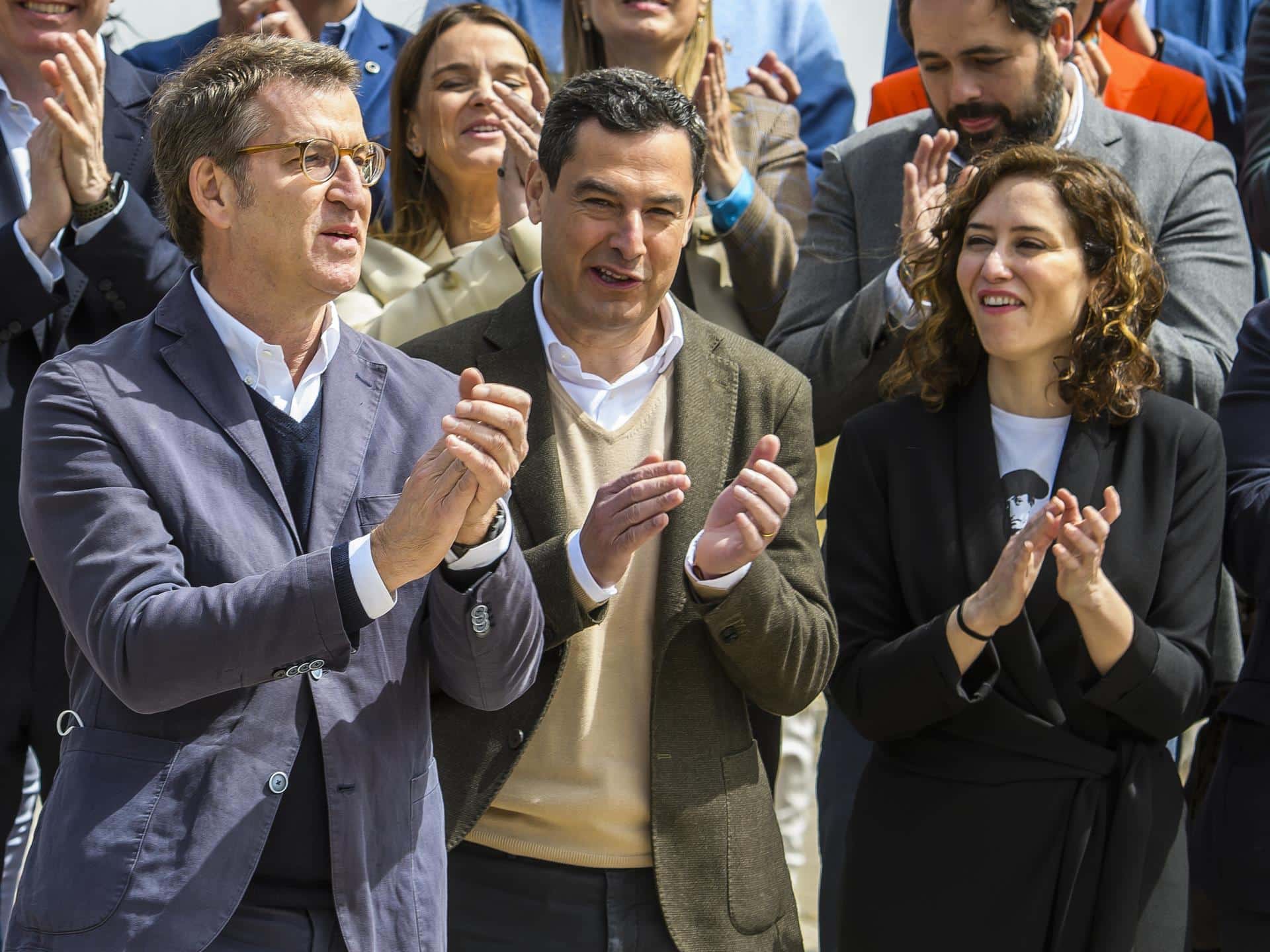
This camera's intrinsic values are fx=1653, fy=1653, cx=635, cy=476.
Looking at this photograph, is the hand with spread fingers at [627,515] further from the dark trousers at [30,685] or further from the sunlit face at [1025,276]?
the dark trousers at [30,685]

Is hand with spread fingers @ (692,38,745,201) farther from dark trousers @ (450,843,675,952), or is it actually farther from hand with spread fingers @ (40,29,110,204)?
dark trousers @ (450,843,675,952)

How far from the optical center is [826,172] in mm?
4141

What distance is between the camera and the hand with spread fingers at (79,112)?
12.2ft

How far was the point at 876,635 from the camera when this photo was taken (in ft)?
11.1

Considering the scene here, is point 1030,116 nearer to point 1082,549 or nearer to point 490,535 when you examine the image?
point 1082,549

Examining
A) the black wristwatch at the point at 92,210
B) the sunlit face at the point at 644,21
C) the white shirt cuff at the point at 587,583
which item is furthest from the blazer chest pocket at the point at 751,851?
the sunlit face at the point at 644,21

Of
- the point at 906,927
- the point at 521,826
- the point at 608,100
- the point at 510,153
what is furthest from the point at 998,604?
the point at 510,153

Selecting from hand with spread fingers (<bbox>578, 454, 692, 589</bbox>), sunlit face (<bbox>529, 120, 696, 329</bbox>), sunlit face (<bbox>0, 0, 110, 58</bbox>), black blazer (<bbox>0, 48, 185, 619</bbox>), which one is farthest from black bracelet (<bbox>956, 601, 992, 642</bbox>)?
sunlit face (<bbox>0, 0, 110, 58</bbox>)

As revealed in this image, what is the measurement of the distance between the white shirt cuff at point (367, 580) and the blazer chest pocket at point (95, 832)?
0.34 m

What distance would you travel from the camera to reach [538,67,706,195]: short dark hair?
3.19 metres

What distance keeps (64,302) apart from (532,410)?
4.19 ft

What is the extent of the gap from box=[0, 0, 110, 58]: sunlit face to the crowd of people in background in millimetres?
16

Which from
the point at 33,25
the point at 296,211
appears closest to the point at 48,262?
the point at 33,25

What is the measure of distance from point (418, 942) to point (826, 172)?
2366mm
